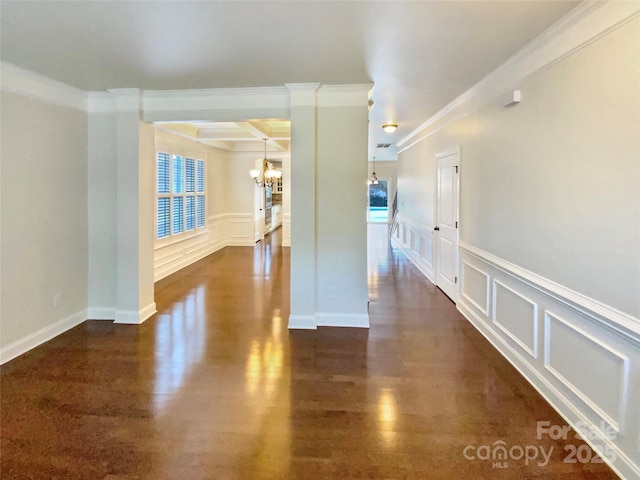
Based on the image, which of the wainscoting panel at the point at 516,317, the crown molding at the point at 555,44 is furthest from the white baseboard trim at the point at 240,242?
the wainscoting panel at the point at 516,317

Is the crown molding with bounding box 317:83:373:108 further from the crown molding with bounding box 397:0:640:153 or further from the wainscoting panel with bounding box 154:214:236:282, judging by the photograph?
the wainscoting panel with bounding box 154:214:236:282

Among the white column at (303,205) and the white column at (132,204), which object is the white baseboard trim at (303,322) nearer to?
the white column at (303,205)

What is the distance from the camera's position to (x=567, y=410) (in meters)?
2.41

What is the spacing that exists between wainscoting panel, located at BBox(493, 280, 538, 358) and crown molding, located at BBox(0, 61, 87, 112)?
4768 mm

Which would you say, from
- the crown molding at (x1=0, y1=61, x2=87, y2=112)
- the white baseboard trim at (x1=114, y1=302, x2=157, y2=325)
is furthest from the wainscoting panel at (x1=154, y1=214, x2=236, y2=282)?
the crown molding at (x1=0, y1=61, x2=87, y2=112)

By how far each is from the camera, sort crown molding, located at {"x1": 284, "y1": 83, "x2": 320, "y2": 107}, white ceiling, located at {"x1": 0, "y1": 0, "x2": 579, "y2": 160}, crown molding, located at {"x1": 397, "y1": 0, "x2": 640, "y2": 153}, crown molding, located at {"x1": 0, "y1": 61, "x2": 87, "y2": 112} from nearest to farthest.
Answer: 1. crown molding, located at {"x1": 397, "y1": 0, "x2": 640, "y2": 153}
2. white ceiling, located at {"x1": 0, "y1": 0, "x2": 579, "y2": 160}
3. crown molding, located at {"x1": 0, "y1": 61, "x2": 87, "y2": 112}
4. crown molding, located at {"x1": 284, "y1": 83, "x2": 320, "y2": 107}

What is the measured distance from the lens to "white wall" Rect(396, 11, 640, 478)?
1.91m

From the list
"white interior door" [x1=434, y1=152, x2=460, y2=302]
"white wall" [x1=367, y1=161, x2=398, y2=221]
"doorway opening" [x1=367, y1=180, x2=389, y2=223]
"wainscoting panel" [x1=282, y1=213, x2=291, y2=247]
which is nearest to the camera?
"white interior door" [x1=434, y1=152, x2=460, y2=302]

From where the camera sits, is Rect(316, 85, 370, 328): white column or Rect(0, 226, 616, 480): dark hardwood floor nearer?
Rect(0, 226, 616, 480): dark hardwood floor

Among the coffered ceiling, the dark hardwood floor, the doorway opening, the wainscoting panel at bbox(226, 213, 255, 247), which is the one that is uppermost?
the coffered ceiling

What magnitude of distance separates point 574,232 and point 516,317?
1.08 meters

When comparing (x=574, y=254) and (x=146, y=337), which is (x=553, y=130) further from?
(x=146, y=337)

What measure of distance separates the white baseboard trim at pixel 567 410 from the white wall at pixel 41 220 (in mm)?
4460

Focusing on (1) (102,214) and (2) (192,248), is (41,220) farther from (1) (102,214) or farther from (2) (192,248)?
(2) (192,248)
